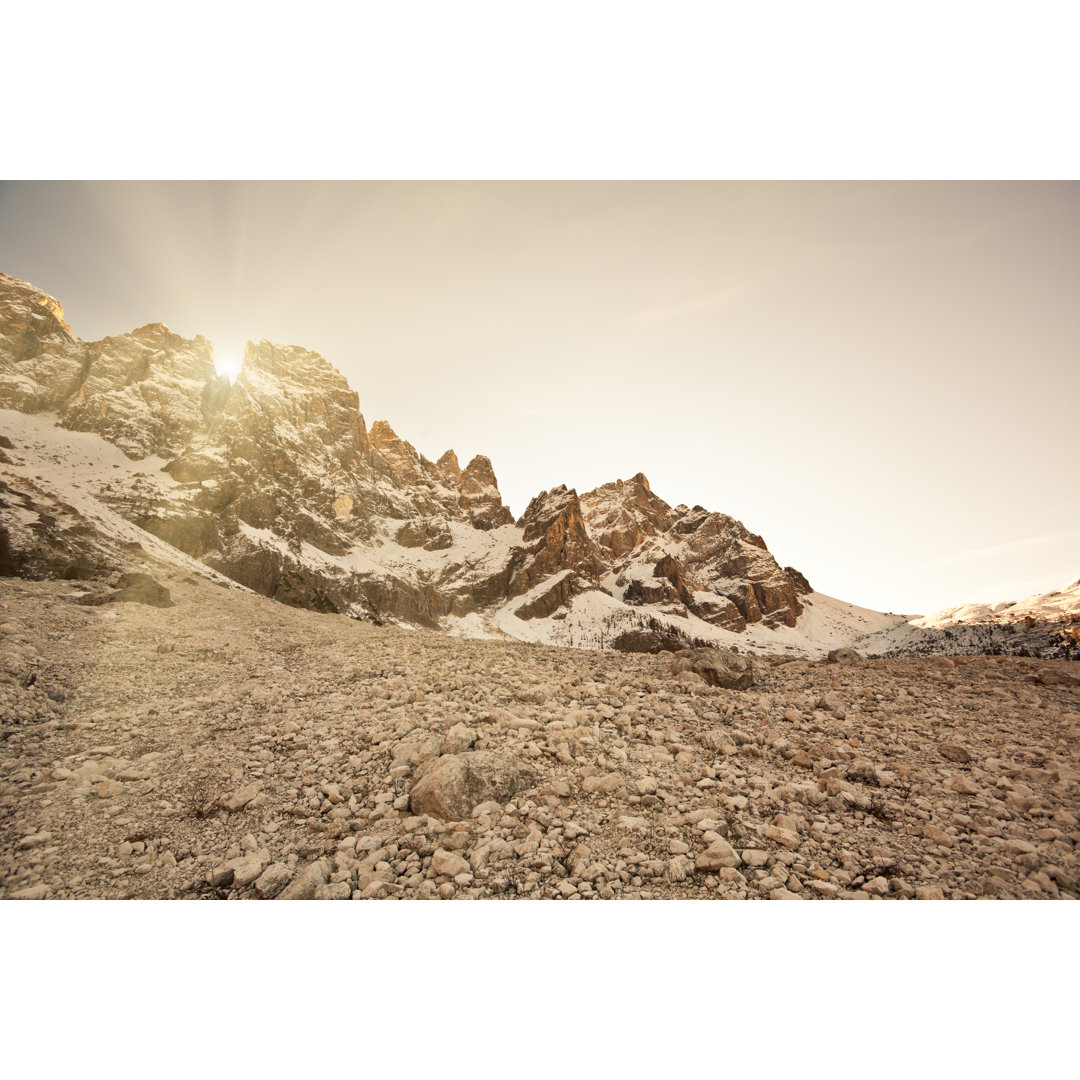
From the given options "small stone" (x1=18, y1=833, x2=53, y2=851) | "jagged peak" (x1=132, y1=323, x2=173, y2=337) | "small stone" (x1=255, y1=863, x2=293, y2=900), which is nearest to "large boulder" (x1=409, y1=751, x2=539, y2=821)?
"small stone" (x1=255, y1=863, x2=293, y2=900)

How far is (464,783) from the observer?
5.39 m

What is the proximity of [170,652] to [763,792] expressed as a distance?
12485 mm

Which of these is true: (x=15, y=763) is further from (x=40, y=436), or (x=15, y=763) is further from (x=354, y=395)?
(x=354, y=395)

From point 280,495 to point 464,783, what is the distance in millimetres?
139900

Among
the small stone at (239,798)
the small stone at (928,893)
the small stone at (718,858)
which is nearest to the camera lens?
the small stone at (928,893)

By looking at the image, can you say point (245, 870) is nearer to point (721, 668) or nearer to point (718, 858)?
point (718, 858)

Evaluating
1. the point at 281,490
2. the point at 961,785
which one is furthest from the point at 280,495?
the point at 961,785

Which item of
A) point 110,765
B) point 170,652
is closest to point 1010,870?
point 110,765

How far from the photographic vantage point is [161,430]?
11175cm

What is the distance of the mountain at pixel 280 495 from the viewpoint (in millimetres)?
97375

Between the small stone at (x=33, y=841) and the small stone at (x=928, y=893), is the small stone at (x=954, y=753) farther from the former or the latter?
the small stone at (x=33, y=841)

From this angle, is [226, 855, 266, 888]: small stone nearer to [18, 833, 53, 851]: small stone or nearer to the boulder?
[18, 833, 53, 851]: small stone

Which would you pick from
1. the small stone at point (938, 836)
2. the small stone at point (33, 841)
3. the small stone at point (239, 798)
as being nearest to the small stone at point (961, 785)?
the small stone at point (938, 836)

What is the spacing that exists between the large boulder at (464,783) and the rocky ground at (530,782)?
0.03 meters
